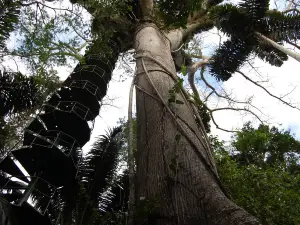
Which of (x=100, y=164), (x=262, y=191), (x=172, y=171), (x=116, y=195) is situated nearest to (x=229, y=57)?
(x=262, y=191)

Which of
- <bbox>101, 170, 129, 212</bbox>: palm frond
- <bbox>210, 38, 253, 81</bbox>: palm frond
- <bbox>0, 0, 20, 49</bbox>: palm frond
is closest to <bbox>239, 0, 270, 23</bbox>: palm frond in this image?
<bbox>210, 38, 253, 81</bbox>: palm frond

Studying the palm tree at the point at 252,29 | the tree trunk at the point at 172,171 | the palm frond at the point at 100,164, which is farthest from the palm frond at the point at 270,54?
the tree trunk at the point at 172,171

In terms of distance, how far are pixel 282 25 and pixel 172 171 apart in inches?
210

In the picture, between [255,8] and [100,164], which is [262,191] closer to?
[100,164]

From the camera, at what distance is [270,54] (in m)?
7.30

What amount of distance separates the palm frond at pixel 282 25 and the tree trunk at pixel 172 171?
376cm

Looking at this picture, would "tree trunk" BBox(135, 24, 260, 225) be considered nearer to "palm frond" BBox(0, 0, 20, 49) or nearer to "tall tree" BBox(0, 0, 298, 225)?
"tall tree" BBox(0, 0, 298, 225)

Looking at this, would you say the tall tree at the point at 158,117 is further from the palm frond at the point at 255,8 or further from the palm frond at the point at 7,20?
the palm frond at the point at 7,20

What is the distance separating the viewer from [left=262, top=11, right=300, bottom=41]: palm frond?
6465 millimetres

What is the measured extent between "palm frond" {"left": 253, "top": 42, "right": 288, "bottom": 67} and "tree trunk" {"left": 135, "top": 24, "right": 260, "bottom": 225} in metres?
4.05

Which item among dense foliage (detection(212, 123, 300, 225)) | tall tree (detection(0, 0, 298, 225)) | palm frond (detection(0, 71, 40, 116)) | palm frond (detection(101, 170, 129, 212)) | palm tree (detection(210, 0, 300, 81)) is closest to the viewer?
tall tree (detection(0, 0, 298, 225))

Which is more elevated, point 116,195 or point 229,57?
point 229,57

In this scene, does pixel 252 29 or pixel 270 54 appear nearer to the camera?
pixel 252 29

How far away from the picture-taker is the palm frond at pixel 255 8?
20.4ft
